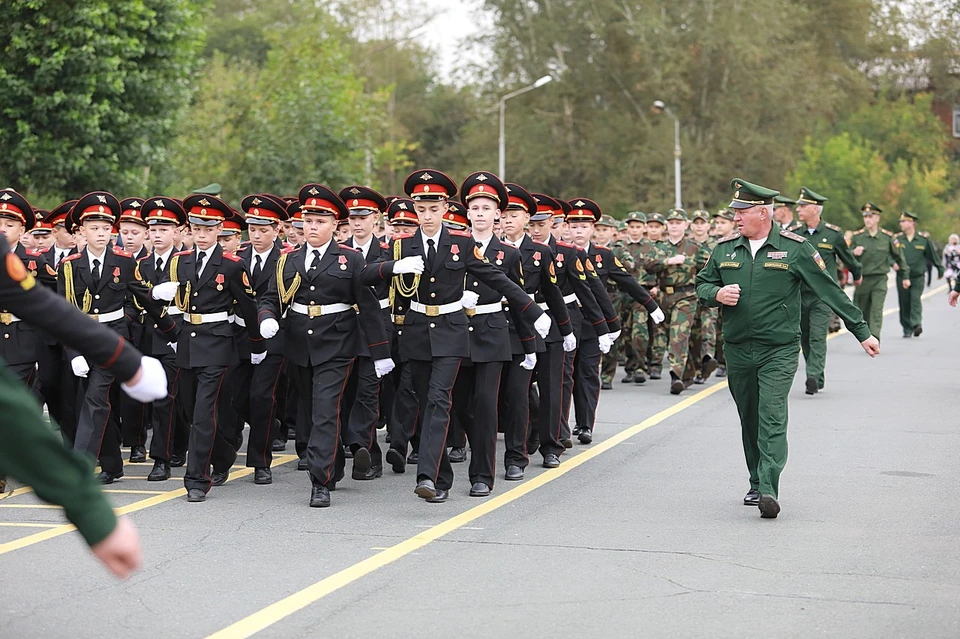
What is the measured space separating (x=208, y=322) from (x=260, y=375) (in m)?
0.70

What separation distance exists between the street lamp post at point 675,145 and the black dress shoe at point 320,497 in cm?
4686

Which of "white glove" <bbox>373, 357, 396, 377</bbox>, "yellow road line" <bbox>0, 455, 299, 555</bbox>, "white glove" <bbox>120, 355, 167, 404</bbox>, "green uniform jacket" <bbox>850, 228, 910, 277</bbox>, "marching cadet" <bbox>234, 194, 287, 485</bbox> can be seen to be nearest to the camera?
"white glove" <bbox>120, 355, 167, 404</bbox>

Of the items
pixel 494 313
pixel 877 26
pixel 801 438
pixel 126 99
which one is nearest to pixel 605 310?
pixel 801 438

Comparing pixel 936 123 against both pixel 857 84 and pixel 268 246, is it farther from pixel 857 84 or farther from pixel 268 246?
pixel 268 246

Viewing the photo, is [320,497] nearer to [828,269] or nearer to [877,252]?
[828,269]

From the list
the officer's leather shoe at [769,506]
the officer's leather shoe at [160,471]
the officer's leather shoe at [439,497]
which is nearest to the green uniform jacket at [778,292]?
the officer's leather shoe at [769,506]

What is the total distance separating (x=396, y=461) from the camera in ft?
35.0

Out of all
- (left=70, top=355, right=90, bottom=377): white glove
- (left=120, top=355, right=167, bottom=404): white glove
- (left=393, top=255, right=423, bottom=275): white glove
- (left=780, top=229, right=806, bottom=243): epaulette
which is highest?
(left=780, top=229, right=806, bottom=243): epaulette

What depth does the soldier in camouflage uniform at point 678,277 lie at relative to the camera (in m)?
16.6

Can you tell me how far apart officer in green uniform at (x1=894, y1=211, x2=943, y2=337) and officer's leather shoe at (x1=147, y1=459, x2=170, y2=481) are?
16.3 meters

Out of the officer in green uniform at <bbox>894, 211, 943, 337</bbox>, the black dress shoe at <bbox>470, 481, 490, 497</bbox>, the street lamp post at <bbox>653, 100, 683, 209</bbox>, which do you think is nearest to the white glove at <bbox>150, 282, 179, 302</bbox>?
the black dress shoe at <bbox>470, 481, 490, 497</bbox>

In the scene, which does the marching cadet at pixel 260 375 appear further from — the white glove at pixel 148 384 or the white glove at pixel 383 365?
the white glove at pixel 148 384

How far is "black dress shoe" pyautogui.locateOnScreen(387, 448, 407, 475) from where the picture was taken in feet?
35.0

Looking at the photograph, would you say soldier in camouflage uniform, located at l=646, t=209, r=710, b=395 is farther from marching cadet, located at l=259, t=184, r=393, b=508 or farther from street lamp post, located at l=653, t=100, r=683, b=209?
street lamp post, located at l=653, t=100, r=683, b=209
